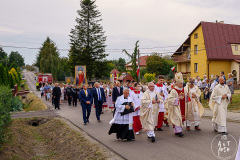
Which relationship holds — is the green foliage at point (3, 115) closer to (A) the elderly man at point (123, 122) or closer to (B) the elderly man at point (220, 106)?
(A) the elderly man at point (123, 122)

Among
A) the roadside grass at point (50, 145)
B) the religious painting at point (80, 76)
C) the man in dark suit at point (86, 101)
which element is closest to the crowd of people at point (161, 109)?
the roadside grass at point (50, 145)

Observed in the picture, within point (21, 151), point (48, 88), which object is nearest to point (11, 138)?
→ point (21, 151)

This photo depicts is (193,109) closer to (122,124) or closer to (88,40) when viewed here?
(122,124)

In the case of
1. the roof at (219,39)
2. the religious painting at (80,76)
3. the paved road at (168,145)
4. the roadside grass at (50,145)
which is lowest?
the roadside grass at (50,145)

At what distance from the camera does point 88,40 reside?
55.9 m

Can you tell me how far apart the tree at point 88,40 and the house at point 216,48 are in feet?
72.5

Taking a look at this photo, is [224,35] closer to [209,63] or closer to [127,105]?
[209,63]

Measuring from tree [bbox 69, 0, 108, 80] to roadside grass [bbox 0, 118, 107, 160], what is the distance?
4358cm

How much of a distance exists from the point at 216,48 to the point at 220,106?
3052 cm

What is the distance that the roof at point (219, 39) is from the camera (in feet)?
124

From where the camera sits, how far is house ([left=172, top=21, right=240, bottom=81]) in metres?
37.9

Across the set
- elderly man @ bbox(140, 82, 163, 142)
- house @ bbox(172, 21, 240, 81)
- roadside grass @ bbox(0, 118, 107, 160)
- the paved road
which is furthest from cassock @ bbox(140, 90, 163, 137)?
house @ bbox(172, 21, 240, 81)

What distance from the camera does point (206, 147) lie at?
24.2 ft

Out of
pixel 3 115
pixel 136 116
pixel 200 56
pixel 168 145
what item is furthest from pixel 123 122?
pixel 200 56
